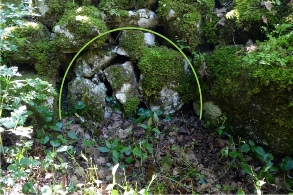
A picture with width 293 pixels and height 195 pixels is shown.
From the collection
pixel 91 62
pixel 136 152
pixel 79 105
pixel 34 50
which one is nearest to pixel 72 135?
pixel 79 105

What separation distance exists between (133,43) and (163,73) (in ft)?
1.82

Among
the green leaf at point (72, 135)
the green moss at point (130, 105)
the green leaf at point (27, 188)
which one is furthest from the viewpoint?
the green moss at point (130, 105)

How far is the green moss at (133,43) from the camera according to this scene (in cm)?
376

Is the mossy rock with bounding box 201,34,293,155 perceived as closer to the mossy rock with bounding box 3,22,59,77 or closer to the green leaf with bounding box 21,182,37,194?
the mossy rock with bounding box 3,22,59,77

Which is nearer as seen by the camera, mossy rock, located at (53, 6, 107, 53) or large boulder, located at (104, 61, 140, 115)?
mossy rock, located at (53, 6, 107, 53)

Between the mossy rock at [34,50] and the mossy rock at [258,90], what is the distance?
A: 199cm

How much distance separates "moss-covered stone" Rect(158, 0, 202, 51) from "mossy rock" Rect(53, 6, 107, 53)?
815 mm

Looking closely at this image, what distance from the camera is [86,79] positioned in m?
3.78

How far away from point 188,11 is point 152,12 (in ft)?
1.62

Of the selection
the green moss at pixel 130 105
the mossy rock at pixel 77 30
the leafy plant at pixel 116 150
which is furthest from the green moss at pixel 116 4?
the leafy plant at pixel 116 150

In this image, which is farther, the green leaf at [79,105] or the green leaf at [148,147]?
the green leaf at [79,105]

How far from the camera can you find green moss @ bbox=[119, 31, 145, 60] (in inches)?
148

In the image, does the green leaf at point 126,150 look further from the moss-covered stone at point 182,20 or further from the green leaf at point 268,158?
the moss-covered stone at point 182,20

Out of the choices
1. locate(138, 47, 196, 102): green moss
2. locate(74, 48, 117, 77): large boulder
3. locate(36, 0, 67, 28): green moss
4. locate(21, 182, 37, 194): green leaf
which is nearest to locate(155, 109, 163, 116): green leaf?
locate(138, 47, 196, 102): green moss
